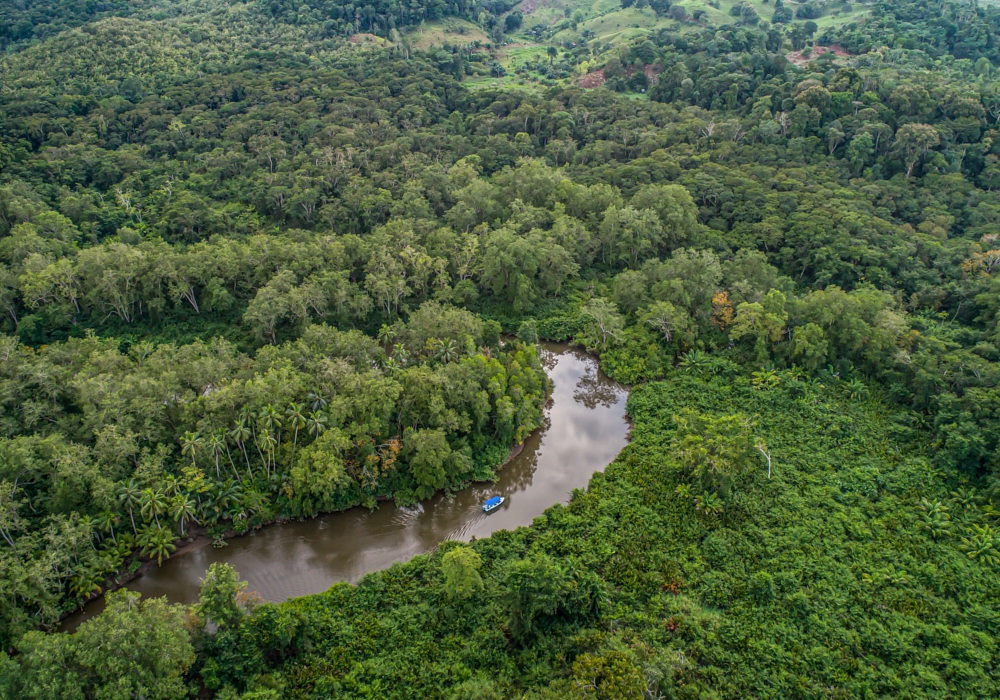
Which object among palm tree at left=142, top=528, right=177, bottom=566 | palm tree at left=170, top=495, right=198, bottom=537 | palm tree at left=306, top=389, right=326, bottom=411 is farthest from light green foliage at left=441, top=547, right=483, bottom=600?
palm tree at left=142, top=528, right=177, bottom=566

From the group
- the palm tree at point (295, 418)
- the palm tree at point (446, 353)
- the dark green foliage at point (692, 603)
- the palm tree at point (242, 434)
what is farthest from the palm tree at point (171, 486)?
the palm tree at point (446, 353)

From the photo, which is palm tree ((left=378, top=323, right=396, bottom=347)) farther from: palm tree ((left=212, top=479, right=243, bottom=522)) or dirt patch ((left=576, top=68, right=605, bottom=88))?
dirt patch ((left=576, top=68, right=605, bottom=88))

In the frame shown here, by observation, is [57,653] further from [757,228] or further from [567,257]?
[757,228]

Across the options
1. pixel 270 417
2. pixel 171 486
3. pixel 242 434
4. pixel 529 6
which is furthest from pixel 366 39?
pixel 171 486

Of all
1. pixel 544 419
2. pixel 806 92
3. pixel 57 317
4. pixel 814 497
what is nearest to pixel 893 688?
pixel 814 497

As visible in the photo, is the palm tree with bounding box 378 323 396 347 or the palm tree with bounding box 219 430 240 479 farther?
the palm tree with bounding box 378 323 396 347
